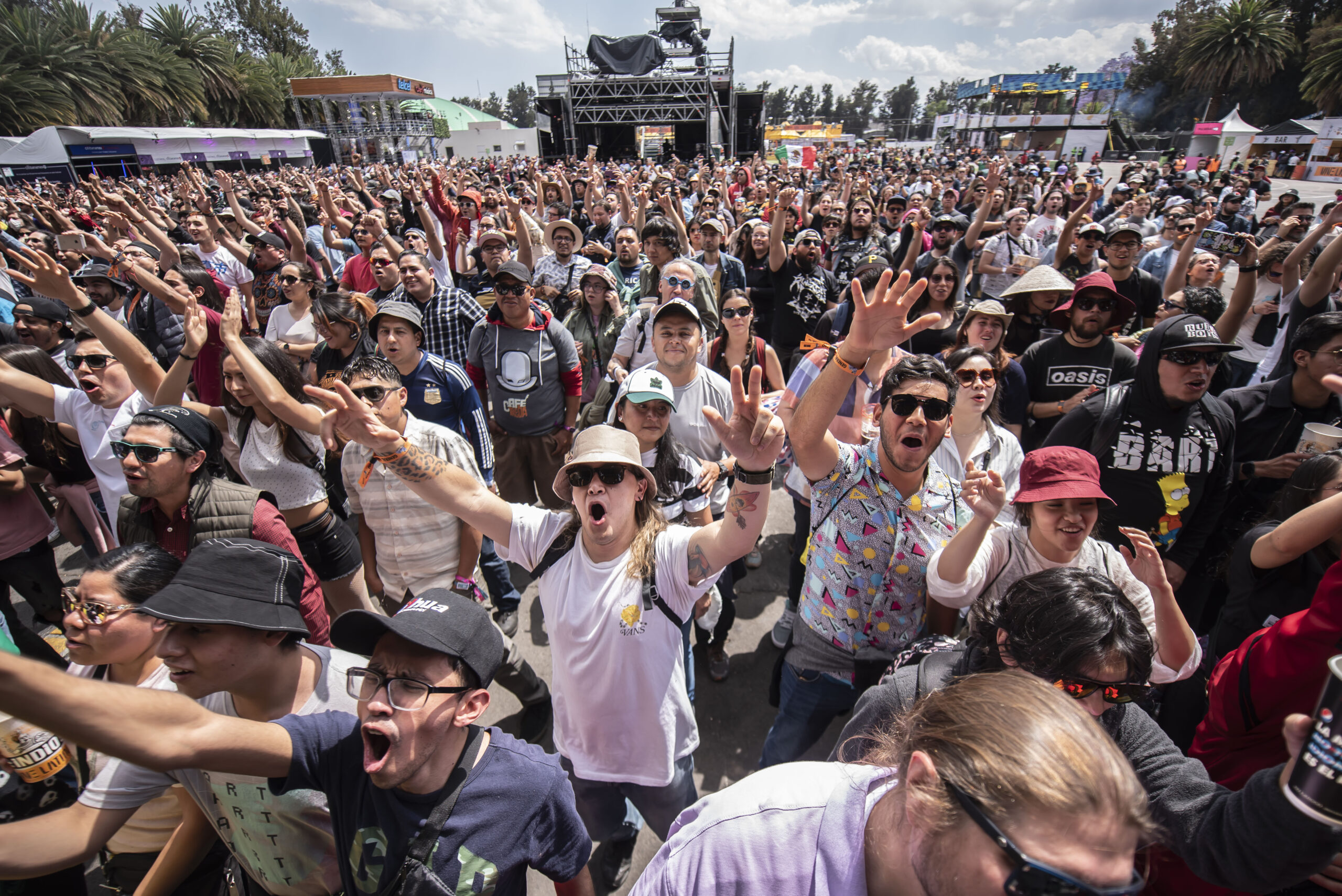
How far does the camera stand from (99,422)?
10.0 ft

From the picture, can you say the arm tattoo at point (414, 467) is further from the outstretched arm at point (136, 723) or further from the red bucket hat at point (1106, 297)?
the red bucket hat at point (1106, 297)

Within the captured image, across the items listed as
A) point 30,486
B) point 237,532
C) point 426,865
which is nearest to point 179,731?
point 426,865

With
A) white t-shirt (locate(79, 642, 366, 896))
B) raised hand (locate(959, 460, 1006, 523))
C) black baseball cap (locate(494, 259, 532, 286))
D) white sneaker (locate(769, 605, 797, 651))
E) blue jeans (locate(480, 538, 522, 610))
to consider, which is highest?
black baseball cap (locate(494, 259, 532, 286))

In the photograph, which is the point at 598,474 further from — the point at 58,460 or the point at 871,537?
the point at 58,460

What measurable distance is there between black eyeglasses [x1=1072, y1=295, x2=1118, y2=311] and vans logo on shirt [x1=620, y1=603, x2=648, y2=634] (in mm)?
3396

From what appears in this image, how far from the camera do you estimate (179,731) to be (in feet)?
3.69

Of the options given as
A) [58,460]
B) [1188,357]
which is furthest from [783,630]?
[58,460]

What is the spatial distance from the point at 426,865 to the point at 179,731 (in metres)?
0.63

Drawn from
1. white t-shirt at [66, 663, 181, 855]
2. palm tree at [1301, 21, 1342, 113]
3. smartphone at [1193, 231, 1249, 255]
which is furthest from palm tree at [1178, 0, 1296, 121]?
white t-shirt at [66, 663, 181, 855]

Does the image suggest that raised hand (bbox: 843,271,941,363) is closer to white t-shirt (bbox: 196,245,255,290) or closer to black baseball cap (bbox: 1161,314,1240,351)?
black baseball cap (bbox: 1161,314,1240,351)

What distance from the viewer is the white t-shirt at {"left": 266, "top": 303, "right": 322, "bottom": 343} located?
4.82 m

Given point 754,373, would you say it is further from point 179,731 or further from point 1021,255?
point 1021,255

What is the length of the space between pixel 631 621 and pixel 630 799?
872 millimetres

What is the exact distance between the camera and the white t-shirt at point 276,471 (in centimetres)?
298
